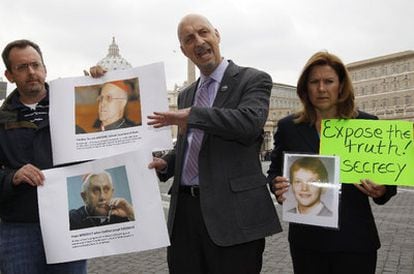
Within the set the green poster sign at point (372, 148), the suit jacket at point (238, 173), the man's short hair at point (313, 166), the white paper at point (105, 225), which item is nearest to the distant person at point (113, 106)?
the white paper at point (105, 225)

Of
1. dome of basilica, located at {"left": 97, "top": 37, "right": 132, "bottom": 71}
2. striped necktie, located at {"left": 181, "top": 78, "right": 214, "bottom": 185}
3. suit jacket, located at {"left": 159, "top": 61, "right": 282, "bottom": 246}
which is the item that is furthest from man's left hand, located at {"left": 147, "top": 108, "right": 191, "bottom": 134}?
dome of basilica, located at {"left": 97, "top": 37, "right": 132, "bottom": 71}

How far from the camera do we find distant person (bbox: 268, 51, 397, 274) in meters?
2.53

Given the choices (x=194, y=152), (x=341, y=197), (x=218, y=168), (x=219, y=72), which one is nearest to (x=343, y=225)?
(x=341, y=197)

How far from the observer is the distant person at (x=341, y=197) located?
2531mm

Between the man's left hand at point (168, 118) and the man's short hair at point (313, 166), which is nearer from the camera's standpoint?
the man's left hand at point (168, 118)

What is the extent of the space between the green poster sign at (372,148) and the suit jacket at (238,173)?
1.32 ft

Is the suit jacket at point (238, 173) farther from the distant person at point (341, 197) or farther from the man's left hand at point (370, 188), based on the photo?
the man's left hand at point (370, 188)

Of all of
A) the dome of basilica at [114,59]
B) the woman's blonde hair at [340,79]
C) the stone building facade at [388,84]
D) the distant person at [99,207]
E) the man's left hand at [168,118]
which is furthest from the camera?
the dome of basilica at [114,59]

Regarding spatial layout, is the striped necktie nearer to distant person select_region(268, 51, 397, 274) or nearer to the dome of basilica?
distant person select_region(268, 51, 397, 274)

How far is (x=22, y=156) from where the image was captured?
2.52 m

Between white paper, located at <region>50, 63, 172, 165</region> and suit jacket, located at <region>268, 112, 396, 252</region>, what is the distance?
768 mm

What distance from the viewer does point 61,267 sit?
2643mm

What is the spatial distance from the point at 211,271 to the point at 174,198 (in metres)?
0.44

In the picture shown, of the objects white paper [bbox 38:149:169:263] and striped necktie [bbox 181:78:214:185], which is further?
striped necktie [bbox 181:78:214:185]
